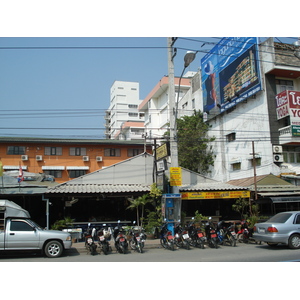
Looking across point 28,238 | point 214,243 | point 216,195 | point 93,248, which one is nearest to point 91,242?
point 93,248

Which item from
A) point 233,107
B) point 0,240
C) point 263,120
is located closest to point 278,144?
point 263,120

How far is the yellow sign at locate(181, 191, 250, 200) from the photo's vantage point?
59.9ft

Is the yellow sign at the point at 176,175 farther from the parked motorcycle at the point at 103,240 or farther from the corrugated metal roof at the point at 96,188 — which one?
the parked motorcycle at the point at 103,240

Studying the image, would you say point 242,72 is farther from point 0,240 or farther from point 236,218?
point 0,240

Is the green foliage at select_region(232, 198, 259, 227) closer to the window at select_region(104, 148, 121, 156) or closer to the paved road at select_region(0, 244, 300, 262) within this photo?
the paved road at select_region(0, 244, 300, 262)

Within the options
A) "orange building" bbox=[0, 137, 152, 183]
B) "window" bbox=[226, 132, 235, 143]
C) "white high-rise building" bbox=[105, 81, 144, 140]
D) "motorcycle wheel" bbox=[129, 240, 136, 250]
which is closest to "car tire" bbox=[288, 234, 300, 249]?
"motorcycle wheel" bbox=[129, 240, 136, 250]

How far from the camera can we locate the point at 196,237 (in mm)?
13508

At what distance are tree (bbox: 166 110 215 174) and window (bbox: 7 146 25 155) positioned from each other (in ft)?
55.1

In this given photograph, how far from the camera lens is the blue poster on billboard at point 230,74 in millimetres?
25250

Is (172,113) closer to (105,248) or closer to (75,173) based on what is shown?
(105,248)

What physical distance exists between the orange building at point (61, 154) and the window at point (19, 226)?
2176 centimetres

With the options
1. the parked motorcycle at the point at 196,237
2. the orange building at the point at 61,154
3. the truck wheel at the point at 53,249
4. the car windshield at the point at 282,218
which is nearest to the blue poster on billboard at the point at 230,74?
the orange building at the point at 61,154

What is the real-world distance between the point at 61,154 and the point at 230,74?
19.6m

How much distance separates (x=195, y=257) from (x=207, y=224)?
3.23 meters
